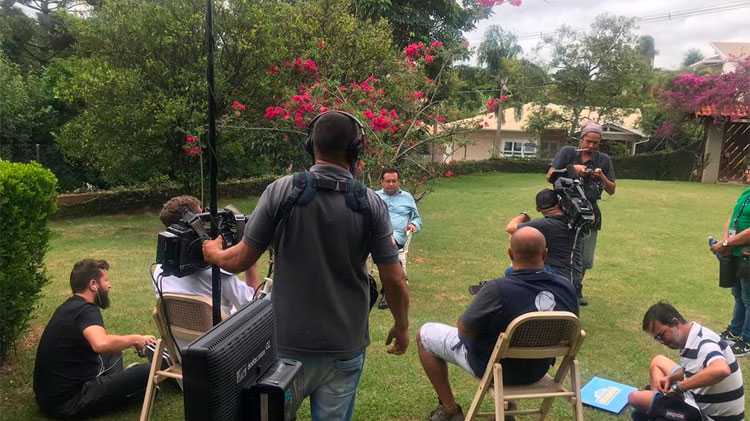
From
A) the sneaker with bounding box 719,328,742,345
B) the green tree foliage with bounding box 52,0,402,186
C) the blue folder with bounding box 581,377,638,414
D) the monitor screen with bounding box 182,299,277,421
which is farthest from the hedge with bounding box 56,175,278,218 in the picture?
the monitor screen with bounding box 182,299,277,421

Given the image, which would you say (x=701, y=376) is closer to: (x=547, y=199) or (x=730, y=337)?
(x=547, y=199)

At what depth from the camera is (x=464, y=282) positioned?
6.88m

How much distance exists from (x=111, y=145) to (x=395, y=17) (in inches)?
374

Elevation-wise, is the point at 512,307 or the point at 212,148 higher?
the point at 212,148

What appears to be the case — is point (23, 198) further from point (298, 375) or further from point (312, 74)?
point (312, 74)

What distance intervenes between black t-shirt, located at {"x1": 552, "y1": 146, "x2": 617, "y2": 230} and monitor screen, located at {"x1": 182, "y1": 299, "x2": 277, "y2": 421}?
4289 millimetres

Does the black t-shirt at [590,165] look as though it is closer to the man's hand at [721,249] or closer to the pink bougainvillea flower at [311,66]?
the man's hand at [721,249]

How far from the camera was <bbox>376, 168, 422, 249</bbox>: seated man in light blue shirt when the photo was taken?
5961mm

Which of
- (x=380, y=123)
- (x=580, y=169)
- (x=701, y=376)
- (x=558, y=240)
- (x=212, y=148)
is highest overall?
(x=380, y=123)

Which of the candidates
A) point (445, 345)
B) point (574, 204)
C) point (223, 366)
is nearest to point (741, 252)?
point (574, 204)

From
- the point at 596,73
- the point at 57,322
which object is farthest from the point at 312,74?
the point at 596,73

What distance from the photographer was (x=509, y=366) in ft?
9.71

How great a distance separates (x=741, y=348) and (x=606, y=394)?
64.3 inches

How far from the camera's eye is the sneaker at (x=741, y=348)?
448 centimetres
